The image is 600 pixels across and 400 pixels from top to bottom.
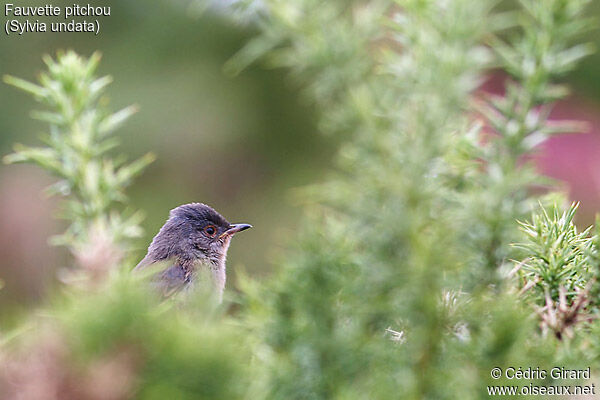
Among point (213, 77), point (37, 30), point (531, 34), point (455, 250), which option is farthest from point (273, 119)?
point (455, 250)

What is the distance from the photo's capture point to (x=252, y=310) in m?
1.15

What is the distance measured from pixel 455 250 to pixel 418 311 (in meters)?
0.10

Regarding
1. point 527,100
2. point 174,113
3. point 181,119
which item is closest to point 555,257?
point 527,100

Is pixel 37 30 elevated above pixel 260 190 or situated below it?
above

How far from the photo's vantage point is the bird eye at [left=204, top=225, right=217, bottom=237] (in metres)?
6.01

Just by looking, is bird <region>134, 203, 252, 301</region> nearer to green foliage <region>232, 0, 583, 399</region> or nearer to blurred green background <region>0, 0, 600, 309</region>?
blurred green background <region>0, 0, 600, 309</region>

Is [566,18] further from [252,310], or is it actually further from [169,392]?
[169,392]

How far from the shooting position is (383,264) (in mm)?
912

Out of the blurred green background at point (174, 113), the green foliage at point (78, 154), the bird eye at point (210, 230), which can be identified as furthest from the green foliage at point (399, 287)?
the blurred green background at point (174, 113)

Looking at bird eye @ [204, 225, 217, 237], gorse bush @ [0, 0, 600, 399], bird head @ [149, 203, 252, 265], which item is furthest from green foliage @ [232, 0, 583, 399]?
bird eye @ [204, 225, 217, 237]

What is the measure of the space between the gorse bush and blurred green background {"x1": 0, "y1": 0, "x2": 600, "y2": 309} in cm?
539

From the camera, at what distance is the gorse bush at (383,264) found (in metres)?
0.75

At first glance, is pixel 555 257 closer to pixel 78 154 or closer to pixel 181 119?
pixel 78 154

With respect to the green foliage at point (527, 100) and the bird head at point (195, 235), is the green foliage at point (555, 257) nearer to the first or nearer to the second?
the green foliage at point (527, 100)
